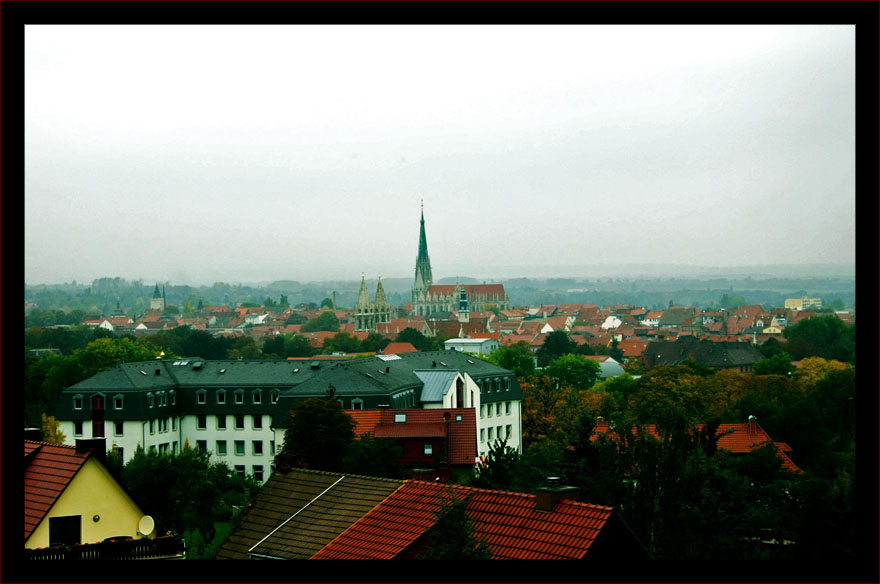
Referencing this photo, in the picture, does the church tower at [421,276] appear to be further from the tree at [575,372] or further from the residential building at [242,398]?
the residential building at [242,398]

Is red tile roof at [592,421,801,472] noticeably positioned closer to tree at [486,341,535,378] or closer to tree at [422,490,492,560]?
tree at [422,490,492,560]

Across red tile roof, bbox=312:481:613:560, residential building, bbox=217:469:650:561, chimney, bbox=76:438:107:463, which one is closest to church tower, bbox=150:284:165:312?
chimney, bbox=76:438:107:463

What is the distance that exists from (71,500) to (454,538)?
367 centimetres

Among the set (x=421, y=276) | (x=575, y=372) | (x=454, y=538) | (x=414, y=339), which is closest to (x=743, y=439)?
(x=454, y=538)

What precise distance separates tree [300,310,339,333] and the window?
80.4 meters

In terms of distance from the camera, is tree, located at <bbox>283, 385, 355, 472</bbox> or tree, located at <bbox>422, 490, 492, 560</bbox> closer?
tree, located at <bbox>422, 490, 492, 560</bbox>

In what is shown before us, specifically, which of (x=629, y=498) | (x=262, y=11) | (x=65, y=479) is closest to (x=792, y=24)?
(x=262, y=11)

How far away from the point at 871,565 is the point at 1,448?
93.0 inches

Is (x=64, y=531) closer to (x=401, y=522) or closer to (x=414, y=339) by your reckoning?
(x=401, y=522)

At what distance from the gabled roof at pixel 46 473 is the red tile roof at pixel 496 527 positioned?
2020mm

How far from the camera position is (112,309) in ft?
165

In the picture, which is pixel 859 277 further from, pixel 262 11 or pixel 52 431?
pixel 52 431

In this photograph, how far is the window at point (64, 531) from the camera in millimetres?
6547

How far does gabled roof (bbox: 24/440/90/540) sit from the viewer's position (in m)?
6.42
